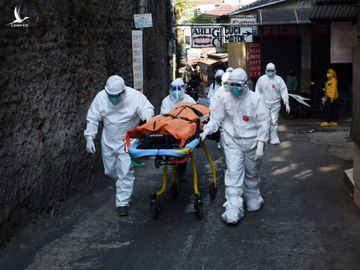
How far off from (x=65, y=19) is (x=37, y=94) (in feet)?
5.08

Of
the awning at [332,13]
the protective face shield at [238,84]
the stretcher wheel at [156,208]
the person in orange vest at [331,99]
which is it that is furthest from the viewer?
the person in orange vest at [331,99]

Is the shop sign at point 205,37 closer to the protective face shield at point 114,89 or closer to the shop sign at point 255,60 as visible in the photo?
the shop sign at point 255,60

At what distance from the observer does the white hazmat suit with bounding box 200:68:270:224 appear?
6961mm

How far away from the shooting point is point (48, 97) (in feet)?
24.2

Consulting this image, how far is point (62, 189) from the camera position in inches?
308

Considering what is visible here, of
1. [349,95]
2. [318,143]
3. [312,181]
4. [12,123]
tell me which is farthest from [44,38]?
[349,95]

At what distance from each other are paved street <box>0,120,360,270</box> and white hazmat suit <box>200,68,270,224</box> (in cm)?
40

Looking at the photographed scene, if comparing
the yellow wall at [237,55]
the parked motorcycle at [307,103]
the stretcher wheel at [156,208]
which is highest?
the yellow wall at [237,55]

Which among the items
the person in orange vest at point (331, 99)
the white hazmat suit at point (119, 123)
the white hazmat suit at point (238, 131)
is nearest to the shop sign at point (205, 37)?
the person in orange vest at point (331, 99)

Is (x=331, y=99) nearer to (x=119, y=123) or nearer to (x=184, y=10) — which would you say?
(x=119, y=123)

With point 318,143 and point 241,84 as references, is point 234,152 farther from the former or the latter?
point 318,143

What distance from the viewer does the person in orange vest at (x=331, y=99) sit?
644 inches

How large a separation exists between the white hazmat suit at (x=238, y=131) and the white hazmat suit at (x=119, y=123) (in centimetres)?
95

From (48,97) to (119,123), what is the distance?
3.21 ft
